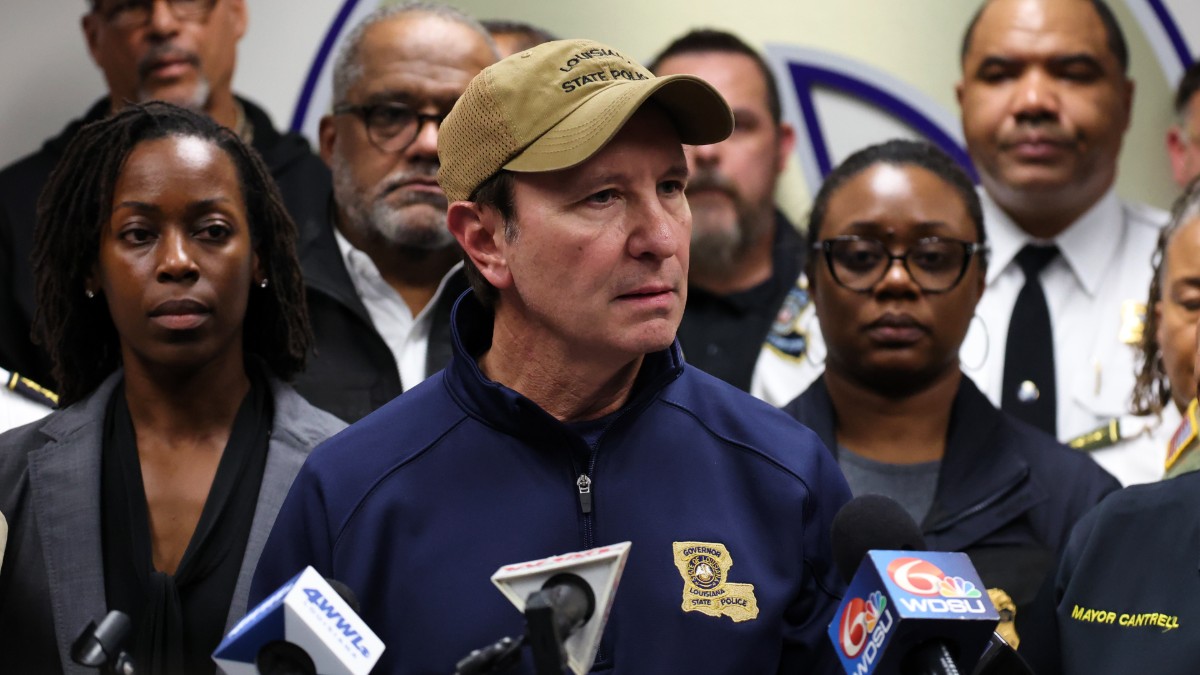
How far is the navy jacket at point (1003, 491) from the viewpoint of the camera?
376cm

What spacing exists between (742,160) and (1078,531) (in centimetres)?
272

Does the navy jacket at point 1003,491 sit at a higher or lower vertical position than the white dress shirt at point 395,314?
lower

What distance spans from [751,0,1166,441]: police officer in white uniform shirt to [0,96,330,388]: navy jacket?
145 centimetres

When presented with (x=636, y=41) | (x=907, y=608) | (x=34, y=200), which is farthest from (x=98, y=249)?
(x=636, y=41)

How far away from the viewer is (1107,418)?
4.80 m

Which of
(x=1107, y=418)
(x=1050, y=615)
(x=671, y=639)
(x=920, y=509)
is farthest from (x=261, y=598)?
(x=1107, y=418)

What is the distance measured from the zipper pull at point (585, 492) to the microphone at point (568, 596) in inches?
18.6

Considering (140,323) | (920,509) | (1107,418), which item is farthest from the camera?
(1107,418)

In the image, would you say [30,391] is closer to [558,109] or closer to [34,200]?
[34,200]

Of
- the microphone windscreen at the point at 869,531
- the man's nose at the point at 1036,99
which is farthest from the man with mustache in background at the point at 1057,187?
the microphone windscreen at the point at 869,531

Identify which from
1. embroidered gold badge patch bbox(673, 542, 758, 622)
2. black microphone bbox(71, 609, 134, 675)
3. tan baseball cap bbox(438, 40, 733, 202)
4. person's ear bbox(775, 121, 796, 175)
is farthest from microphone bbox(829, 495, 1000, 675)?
person's ear bbox(775, 121, 796, 175)

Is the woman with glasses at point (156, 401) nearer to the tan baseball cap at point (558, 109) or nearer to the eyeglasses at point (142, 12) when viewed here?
the tan baseball cap at point (558, 109)

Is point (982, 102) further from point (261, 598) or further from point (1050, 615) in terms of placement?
point (261, 598)

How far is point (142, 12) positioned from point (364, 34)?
2.70ft
